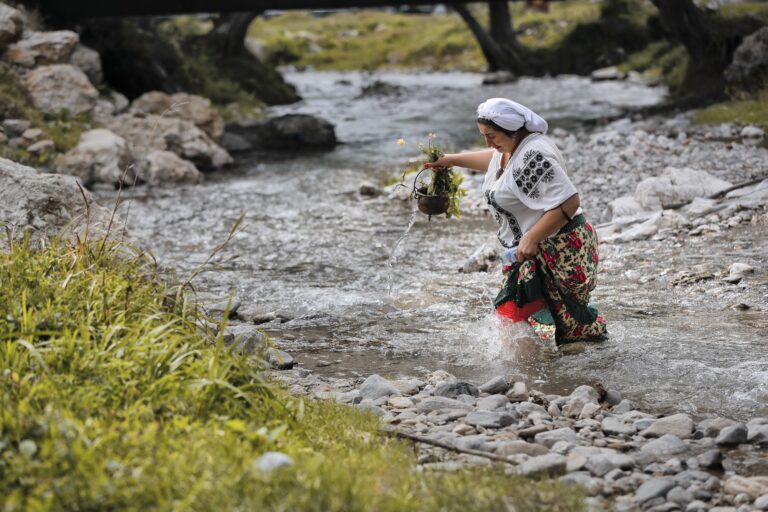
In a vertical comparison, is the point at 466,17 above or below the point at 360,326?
below

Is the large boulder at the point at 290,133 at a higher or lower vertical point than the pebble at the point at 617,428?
lower

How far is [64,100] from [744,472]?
17477 mm

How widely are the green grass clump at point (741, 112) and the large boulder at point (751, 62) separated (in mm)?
1360

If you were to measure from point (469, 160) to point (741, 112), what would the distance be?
12.7 meters

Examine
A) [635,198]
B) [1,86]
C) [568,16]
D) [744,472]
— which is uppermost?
[744,472]

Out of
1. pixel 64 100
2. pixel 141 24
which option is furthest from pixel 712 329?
pixel 141 24

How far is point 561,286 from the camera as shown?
698cm

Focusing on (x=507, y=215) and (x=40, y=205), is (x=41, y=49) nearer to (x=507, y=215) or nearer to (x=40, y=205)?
(x=40, y=205)

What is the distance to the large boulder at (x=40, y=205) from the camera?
7.68 meters

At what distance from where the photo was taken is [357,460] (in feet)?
14.8

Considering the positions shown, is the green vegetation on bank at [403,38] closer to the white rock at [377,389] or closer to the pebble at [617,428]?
the white rock at [377,389]

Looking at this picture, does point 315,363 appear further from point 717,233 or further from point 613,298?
point 717,233

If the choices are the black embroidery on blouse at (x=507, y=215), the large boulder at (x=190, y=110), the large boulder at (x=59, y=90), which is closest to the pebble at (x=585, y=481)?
the black embroidery on blouse at (x=507, y=215)

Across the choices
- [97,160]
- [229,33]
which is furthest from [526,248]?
[229,33]
